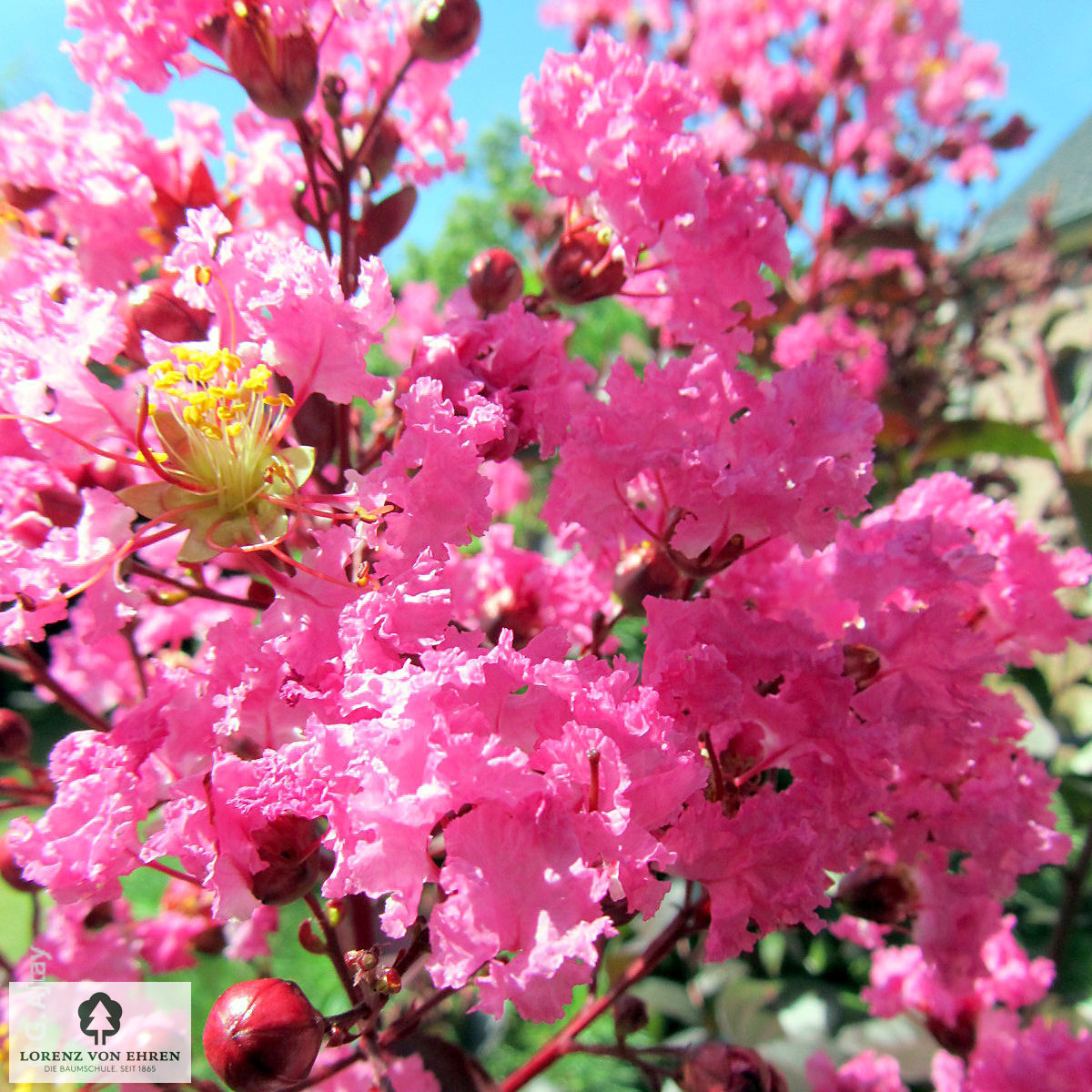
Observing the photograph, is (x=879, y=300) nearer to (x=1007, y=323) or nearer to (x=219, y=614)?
(x=1007, y=323)

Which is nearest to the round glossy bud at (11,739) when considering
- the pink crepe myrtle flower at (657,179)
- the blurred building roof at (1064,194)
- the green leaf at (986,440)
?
the pink crepe myrtle flower at (657,179)

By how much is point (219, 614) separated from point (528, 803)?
2.00 feet

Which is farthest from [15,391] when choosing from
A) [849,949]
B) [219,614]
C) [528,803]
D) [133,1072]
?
[849,949]

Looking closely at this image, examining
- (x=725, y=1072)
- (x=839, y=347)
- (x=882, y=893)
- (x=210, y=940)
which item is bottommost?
(x=725, y=1072)

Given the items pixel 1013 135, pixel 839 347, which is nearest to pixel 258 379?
pixel 839 347

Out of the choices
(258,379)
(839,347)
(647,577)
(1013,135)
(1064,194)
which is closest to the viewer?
(258,379)

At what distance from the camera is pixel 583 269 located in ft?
2.94

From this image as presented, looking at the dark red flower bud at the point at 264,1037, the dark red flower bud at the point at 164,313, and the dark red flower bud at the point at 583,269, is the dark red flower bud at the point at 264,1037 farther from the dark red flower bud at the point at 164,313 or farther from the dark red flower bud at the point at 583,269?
the dark red flower bud at the point at 583,269

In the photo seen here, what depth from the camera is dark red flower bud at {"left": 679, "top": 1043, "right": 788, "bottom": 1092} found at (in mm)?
798

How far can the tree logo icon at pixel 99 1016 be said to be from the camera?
33.1 inches

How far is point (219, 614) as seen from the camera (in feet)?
3.33

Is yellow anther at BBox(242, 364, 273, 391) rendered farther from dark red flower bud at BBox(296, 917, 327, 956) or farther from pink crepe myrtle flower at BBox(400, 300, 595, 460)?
dark red flower bud at BBox(296, 917, 327, 956)

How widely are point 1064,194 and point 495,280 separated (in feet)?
25.3

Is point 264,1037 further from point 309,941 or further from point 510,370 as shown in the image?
point 510,370
